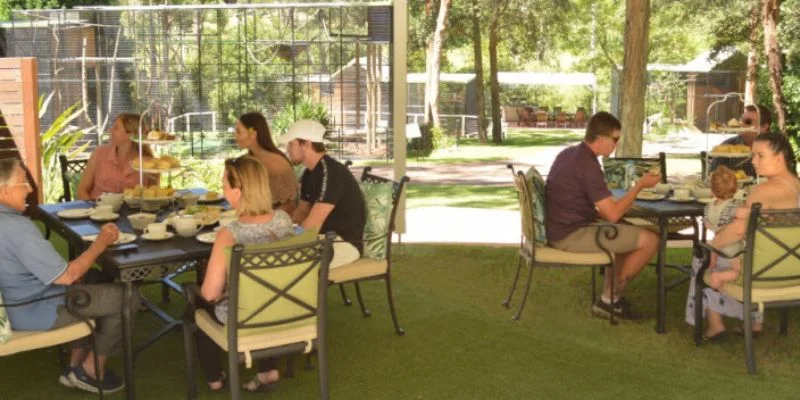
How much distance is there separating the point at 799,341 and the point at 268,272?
10.0 ft

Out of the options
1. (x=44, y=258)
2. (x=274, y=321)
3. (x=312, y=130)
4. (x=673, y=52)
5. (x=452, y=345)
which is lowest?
(x=452, y=345)

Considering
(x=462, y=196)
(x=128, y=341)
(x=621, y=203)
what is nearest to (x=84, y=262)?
(x=128, y=341)

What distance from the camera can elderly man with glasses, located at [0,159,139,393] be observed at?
3.45m

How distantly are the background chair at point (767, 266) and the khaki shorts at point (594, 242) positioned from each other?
733 millimetres

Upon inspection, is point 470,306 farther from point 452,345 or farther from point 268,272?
point 268,272

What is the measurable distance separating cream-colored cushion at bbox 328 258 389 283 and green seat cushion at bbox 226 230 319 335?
3.62 ft

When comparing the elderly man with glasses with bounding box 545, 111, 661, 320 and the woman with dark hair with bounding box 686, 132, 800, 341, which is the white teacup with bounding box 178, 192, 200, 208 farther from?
the woman with dark hair with bounding box 686, 132, 800, 341

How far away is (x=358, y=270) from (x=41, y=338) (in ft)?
5.60

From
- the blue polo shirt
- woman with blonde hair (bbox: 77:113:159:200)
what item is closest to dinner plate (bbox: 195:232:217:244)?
the blue polo shirt

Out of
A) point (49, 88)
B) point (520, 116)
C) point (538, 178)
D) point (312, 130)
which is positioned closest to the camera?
point (312, 130)

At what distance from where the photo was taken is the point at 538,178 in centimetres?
531

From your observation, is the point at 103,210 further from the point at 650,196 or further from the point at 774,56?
the point at 774,56

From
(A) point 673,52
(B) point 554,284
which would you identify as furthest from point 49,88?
(A) point 673,52

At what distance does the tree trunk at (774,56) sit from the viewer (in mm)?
16656
